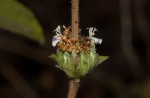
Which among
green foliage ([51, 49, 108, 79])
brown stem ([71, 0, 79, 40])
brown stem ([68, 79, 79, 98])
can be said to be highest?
brown stem ([71, 0, 79, 40])

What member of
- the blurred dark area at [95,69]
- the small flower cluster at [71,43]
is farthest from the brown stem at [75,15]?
the blurred dark area at [95,69]

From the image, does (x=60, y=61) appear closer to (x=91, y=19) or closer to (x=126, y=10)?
(x=126, y=10)

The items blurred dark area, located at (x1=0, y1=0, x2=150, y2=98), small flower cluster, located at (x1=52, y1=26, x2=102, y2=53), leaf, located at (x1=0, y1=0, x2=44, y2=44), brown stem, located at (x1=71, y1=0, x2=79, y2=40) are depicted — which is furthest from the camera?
blurred dark area, located at (x1=0, y1=0, x2=150, y2=98)

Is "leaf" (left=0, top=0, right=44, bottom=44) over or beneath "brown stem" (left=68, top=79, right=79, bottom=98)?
over

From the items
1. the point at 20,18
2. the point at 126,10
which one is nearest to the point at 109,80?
the point at 126,10

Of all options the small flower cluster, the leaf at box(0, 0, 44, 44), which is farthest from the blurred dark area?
the small flower cluster

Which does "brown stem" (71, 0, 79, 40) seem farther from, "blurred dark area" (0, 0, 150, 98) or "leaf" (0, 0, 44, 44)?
"blurred dark area" (0, 0, 150, 98)
